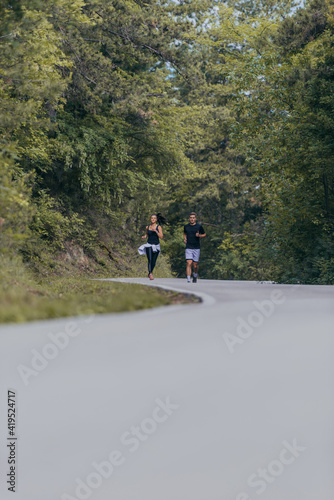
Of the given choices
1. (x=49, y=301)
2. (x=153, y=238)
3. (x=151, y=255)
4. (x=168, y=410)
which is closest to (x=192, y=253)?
(x=153, y=238)

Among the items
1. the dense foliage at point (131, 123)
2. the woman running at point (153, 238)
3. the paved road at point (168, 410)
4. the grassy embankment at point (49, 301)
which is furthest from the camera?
the woman running at point (153, 238)

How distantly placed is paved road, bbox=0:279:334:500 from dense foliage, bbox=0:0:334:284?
7.12m

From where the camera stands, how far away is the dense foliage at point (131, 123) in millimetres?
18844

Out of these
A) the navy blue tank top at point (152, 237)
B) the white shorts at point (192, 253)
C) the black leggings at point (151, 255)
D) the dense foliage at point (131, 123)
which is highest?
the dense foliage at point (131, 123)

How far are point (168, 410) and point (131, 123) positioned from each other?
2784 centimetres

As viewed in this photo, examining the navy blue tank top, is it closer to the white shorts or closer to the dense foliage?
the white shorts

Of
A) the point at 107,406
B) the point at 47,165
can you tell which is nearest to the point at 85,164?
the point at 47,165

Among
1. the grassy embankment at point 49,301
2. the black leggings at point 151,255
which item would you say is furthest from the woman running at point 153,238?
the grassy embankment at point 49,301

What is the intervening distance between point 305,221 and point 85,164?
9193mm

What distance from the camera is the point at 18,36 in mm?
19859

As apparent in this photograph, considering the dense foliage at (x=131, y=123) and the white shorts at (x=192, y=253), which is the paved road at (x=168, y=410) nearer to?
the dense foliage at (x=131, y=123)

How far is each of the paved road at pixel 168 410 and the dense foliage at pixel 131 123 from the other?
7121 mm

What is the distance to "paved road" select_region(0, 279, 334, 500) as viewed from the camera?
554 centimetres

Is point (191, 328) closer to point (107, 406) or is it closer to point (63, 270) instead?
point (107, 406)
